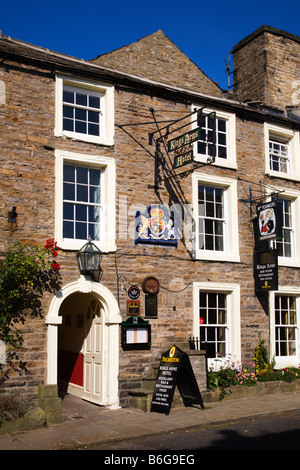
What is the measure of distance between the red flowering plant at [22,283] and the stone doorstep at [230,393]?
2821 millimetres

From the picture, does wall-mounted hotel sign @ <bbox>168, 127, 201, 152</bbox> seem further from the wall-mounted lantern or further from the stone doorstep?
the stone doorstep

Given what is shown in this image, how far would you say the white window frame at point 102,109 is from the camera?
11.1 meters

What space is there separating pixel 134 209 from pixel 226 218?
2.97 meters

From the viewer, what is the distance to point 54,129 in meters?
11.0

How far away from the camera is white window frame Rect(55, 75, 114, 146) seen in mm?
11094

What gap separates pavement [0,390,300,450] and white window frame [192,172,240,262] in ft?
11.7

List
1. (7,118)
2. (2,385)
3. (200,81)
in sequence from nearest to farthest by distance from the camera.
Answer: (2,385)
(7,118)
(200,81)

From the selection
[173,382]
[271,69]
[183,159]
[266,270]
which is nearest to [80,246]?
[183,159]

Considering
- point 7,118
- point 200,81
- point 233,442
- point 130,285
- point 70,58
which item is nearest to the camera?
point 233,442

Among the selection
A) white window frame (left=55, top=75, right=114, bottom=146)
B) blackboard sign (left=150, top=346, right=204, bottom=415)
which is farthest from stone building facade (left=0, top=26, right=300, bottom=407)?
blackboard sign (left=150, top=346, right=204, bottom=415)

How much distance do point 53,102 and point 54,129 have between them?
24.7 inches

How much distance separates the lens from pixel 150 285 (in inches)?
455

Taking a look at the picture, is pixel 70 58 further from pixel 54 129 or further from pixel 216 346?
pixel 216 346

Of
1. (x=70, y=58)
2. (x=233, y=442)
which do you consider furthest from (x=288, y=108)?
(x=233, y=442)
